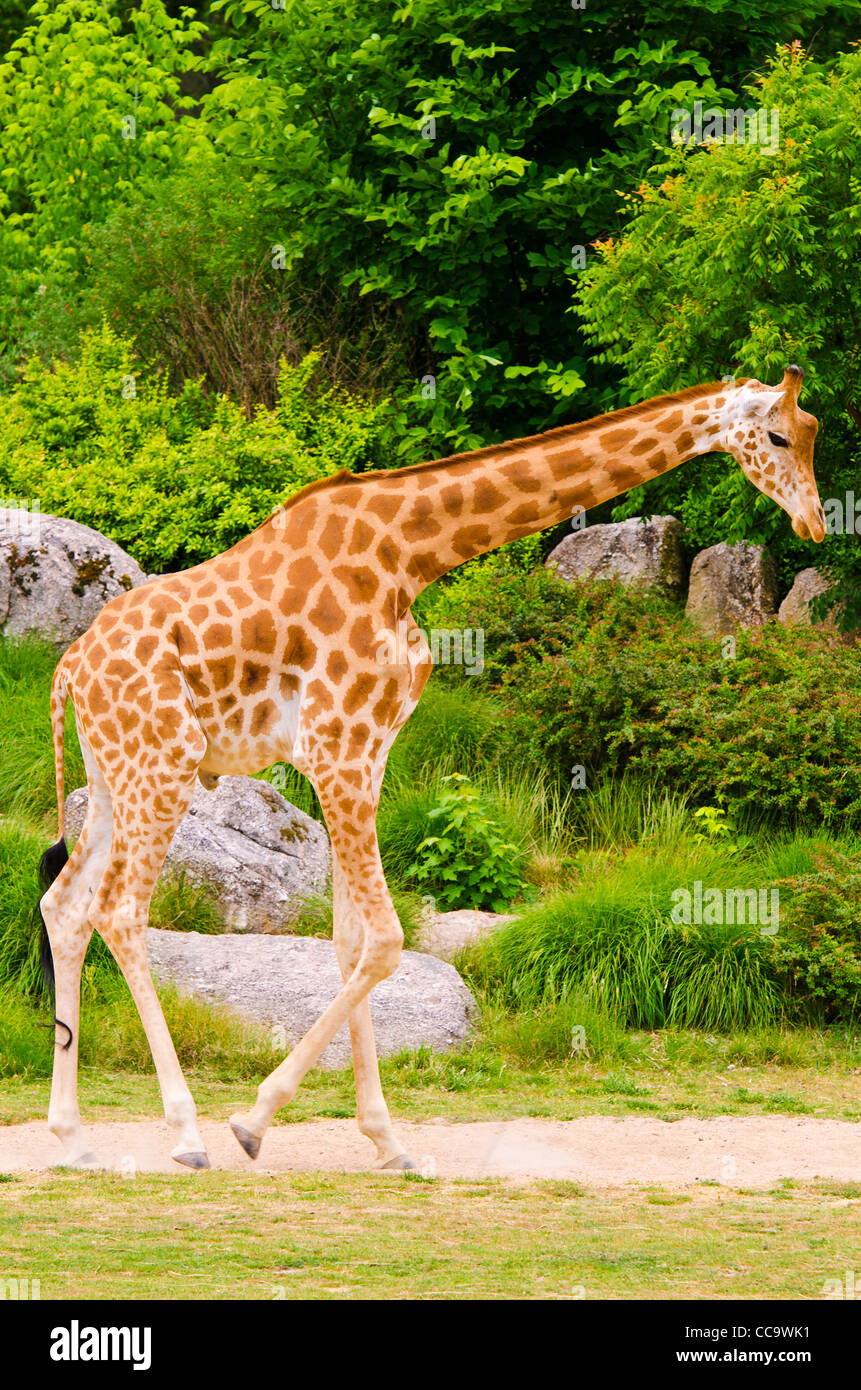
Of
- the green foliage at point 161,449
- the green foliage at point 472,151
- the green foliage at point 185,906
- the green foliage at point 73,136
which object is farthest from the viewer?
the green foliage at point 73,136

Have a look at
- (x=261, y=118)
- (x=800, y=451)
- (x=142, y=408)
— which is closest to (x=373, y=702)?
(x=800, y=451)

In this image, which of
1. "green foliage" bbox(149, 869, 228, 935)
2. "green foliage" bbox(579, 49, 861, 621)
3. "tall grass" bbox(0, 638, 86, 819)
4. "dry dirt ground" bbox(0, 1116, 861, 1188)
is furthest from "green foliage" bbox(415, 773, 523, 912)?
"green foliage" bbox(579, 49, 861, 621)

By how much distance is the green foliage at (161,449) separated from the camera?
1353cm

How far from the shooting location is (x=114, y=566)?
1234 cm

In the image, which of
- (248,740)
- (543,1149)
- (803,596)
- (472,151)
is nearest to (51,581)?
(248,740)

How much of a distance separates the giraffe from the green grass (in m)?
0.40

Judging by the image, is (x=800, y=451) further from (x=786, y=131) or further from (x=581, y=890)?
(x=786, y=131)

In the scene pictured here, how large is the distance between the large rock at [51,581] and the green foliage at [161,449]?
1.16 metres

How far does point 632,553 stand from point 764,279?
10.1 feet

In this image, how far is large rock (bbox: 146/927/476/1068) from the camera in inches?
340

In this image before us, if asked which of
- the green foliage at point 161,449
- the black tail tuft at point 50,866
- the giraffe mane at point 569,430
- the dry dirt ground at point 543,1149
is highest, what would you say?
the green foliage at point 161,449

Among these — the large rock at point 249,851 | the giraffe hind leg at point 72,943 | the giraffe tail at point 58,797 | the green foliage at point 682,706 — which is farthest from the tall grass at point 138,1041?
the green foliage at point 682,706

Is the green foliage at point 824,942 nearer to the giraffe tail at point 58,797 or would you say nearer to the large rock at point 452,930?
the large rock at point 452,930

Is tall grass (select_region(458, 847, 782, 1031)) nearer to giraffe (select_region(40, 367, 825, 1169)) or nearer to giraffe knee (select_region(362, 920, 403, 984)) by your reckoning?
giraffe (select_region(40, 367, 825, 1169))
